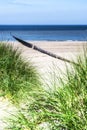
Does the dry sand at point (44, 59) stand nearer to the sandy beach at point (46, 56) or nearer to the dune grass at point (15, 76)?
the sandy beach at point (46, 56)

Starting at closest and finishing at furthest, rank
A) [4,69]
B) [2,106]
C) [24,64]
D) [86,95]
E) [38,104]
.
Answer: [86,95] < [38,104] < [2,106] < [4,69] < [24,64]

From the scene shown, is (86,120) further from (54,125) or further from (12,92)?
(12,92)

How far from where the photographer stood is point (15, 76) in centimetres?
682

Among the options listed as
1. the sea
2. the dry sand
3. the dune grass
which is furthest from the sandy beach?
the sea

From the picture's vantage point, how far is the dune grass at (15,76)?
6.49m

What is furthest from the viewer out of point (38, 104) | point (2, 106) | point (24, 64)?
point (24, 64)

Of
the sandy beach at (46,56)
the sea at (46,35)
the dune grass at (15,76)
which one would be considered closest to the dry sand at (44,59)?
the sandy beach at (46,56)

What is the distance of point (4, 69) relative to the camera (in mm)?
6832

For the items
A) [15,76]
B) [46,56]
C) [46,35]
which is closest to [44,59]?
[46,56]

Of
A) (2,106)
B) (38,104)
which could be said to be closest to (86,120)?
(38,104)

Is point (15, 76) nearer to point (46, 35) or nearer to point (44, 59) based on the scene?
point (44, 59)

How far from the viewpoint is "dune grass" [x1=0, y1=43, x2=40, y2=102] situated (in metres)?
6.49

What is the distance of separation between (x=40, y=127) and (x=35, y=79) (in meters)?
2.61

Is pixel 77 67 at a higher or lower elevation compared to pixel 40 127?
higher
